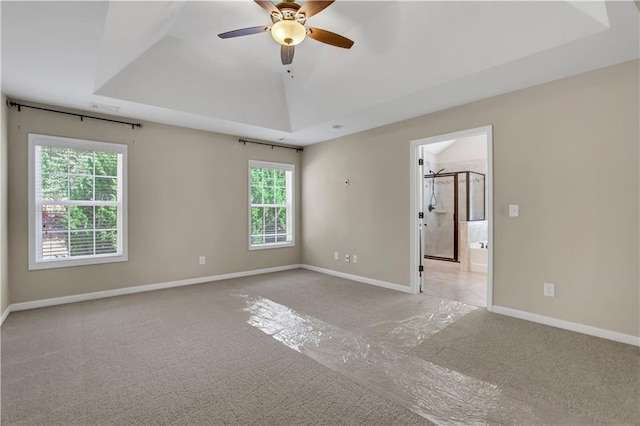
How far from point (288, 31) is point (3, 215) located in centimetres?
367

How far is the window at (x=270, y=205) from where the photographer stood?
19.2 feet

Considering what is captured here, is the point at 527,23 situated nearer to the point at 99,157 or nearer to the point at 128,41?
the point at 128,41

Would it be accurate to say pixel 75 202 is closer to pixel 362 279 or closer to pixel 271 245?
pixel 271 245

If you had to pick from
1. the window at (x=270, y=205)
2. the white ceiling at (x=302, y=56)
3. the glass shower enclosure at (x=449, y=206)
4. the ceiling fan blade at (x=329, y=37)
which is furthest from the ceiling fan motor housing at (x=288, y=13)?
the glass shower enclosure at (x=449, y=206)

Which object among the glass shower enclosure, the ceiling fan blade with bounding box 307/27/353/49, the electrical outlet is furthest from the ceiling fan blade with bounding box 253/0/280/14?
the glass shower enclosure

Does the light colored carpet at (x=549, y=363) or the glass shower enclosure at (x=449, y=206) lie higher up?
the glass shower enclosure at (x=449, y=206)

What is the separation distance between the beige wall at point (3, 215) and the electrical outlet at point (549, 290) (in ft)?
18.8

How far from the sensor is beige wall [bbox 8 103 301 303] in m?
3.76

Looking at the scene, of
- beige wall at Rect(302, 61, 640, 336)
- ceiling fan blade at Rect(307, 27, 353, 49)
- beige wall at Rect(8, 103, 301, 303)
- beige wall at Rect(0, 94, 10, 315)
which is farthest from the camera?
beige wall at Rect(8, 103, 301, 303)

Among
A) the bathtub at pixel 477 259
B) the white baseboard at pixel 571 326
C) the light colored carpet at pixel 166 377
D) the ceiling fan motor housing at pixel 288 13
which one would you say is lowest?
the light colored carpet at pixel 166 377

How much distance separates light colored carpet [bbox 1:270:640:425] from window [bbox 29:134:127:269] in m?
0.73

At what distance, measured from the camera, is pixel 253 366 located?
242cm

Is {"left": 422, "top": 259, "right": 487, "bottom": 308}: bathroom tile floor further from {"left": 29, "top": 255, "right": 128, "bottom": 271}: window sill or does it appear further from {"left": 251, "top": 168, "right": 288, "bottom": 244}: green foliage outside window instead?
{"left": 29, "top": 255, "right": 128, "bottom": 271}: window sill

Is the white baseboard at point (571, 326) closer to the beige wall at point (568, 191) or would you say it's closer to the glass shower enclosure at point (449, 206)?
the beige wall at point (568, 191)
